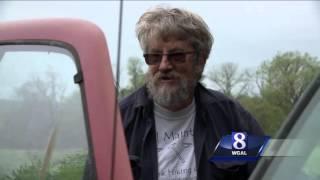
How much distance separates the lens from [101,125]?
1.50 metres

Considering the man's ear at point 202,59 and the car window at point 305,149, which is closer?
the car window at point 305,149

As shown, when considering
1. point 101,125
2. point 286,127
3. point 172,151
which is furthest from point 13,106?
point 286,127

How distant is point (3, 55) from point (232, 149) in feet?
2.14

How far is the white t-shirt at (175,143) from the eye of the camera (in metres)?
1.92

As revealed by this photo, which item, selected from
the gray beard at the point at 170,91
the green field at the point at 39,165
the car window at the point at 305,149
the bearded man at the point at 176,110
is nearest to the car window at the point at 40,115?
the green field at the point at 39,165

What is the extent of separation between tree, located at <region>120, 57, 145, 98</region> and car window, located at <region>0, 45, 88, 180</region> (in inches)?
5.5

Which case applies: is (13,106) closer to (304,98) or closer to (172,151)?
(172,151)

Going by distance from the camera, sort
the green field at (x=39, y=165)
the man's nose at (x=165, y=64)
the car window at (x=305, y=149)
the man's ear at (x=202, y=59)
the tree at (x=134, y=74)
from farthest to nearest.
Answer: the man's ear at (x=202, y=59) < the man's nose at (x=165, y=64) < the green field at (x=39, y=165) < the tree at (x=134, y=74) < the car window at (x=305, y=149)

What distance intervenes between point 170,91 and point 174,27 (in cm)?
20

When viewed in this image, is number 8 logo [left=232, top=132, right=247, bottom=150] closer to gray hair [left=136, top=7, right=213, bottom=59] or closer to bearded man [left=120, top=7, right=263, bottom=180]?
bearded man [left=120, top=7, right=263, bottom=180]

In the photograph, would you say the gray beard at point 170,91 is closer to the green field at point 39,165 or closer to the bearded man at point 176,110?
the bearded man at point 176,110

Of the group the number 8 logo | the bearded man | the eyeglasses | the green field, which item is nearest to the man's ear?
the bearded man

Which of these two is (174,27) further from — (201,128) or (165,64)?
(201,128)

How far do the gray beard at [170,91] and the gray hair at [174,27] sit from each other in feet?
0.36
